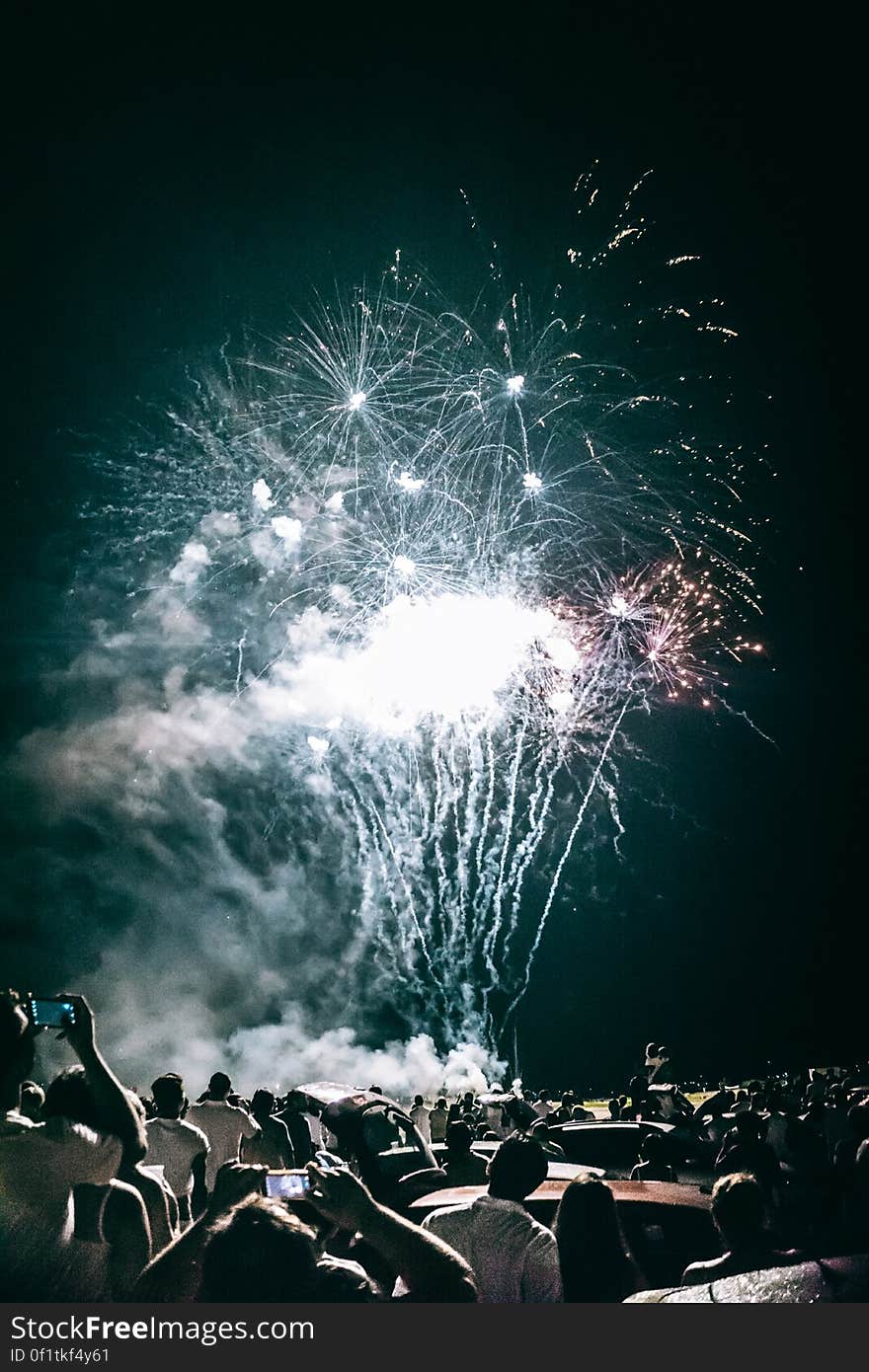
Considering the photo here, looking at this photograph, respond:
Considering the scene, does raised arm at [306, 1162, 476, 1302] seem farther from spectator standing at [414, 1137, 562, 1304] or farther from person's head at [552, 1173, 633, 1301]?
spectator standing at [414, 1137, 562, 1304]

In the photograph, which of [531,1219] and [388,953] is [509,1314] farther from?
[388,953]

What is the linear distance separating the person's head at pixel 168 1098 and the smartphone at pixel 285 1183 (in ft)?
7.45

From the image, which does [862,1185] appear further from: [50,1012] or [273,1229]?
[50,1012]

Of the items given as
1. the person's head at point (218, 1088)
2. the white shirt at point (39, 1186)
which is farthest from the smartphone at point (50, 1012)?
the person's head at point (218, 1088)

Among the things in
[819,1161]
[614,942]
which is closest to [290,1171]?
[819,1161]

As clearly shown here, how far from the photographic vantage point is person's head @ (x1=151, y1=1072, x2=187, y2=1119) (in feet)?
16.0

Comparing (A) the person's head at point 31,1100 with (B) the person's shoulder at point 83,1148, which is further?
(A) the person's head at point 31,1100

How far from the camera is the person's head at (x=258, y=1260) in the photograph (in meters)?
1.81

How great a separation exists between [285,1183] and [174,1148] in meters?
2.40

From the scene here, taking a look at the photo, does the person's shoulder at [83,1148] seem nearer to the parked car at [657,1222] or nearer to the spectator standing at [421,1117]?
the parked car at [657,1222]

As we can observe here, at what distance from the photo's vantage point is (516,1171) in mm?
3043

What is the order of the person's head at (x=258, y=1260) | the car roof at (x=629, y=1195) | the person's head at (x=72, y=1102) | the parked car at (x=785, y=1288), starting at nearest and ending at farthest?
the person's head at (x=258, y=1260) < the parked car at (x=785, y=1288) < the person's head at (x=72, y=1102) < the car roof at (x=629, y=1195)

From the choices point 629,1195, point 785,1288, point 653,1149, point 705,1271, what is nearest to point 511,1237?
point 705,1271

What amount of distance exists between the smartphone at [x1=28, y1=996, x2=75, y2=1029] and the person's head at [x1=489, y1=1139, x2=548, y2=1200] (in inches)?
72.1
